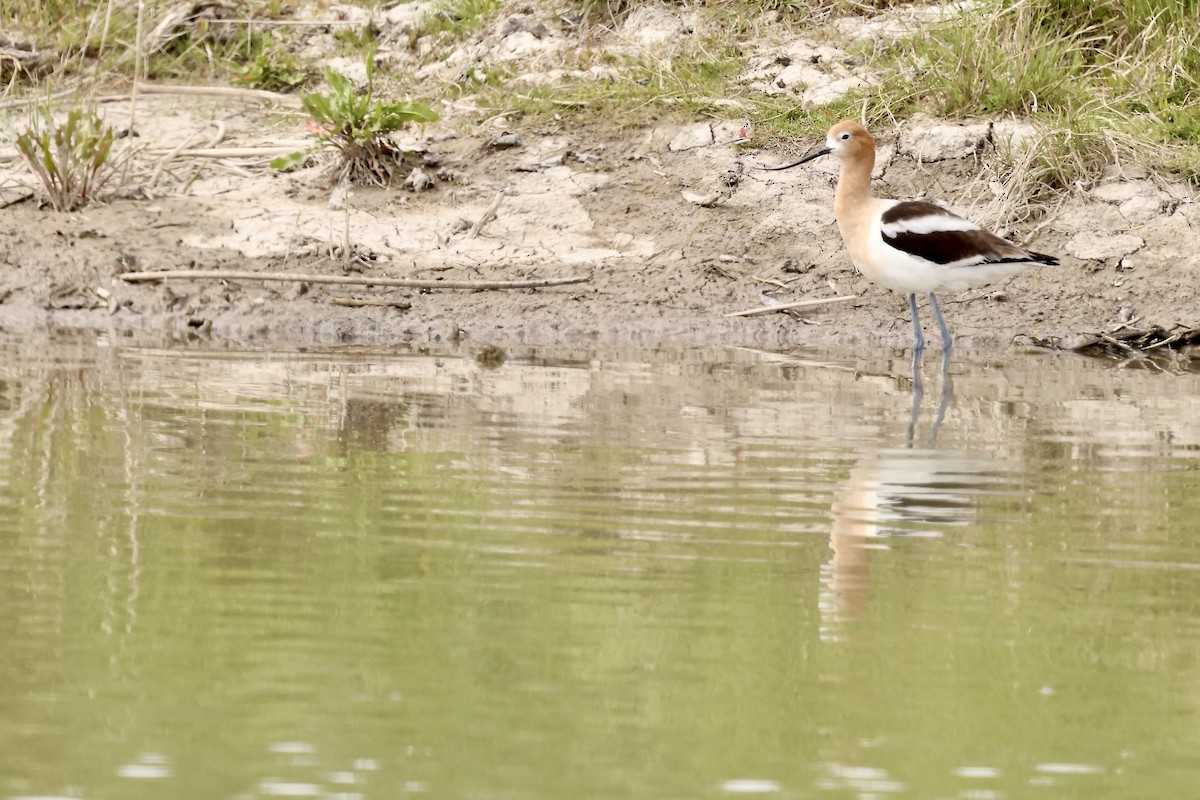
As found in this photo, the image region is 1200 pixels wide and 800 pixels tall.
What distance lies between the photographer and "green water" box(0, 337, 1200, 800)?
11.8 feet

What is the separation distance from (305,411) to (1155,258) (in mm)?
5538

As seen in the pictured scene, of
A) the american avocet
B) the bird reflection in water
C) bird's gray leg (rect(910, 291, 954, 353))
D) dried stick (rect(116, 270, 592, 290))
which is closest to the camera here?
the bird reflection in water

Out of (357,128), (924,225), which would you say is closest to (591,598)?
(924,225)

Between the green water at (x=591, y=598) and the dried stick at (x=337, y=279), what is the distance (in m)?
2.70

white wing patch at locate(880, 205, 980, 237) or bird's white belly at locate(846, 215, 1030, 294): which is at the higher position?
white wing patch at locate(880, 205, 980, 237)

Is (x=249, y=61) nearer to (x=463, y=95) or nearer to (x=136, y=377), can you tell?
(x=463, y=95)

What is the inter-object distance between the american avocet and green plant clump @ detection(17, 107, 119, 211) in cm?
460

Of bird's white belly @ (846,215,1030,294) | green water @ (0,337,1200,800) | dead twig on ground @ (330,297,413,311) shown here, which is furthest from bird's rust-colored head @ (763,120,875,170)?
green water @ (0,337,1200,800)

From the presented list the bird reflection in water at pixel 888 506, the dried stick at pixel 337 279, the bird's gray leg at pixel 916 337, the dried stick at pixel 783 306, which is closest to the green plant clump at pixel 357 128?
the dried stick at pixel 337 279

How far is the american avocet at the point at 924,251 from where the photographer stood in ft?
33.1

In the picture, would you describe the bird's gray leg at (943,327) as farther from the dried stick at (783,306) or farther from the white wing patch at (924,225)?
the dried stick at (783,306)

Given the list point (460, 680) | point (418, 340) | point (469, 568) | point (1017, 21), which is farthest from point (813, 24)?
point (460, 680)

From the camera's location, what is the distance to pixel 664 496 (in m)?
6.18

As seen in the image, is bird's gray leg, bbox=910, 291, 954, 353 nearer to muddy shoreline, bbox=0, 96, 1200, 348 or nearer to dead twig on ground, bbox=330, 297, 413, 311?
muddy shoreline, bbox=0, 96, 1200, 348
